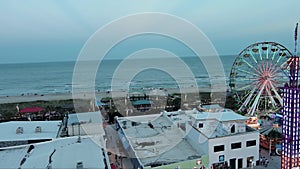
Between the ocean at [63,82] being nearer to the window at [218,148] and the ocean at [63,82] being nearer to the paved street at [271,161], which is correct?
the paved street at [271,161]

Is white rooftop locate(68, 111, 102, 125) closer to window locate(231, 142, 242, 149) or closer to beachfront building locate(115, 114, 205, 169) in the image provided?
beachfront building locate(115, 114, 205, 169)

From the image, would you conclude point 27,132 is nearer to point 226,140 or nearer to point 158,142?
point 158,142

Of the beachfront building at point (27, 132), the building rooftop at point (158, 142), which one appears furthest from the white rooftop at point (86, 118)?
the building rooftop at point (158, 142)

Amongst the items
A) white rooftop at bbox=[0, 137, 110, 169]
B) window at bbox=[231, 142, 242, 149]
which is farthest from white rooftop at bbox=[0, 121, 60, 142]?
window at bbox=[231, 142, 242, 149]

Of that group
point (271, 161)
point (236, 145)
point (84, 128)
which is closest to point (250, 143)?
point (236, 145)

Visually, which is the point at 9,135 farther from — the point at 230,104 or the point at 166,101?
the point at 230,104

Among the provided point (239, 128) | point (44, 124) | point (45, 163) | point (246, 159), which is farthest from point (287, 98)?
point (44, 124)
